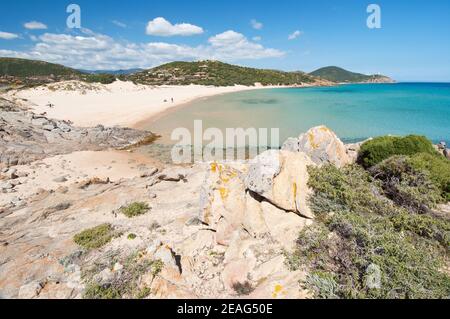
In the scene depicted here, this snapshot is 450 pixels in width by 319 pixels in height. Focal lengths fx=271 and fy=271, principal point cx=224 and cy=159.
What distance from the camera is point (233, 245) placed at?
672 centimetres

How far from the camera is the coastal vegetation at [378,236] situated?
4.74 m

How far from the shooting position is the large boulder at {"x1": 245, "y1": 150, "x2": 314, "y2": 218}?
674 centimetres

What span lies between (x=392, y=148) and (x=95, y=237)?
1067 centimetres

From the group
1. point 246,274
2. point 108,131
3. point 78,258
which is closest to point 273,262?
point 246,274

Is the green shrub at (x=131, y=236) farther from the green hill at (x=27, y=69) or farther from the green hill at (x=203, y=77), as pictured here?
the green hill at (x=27, y=69)

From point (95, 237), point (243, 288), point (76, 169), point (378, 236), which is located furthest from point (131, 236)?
point (76, 169)

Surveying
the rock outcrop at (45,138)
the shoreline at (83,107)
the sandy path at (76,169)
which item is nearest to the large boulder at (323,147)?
the sandy path at (76,169)

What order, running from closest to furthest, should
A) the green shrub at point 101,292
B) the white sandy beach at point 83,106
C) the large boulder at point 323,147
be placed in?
the green shrub at point 101,292
the large boulder at point 323,147
the white sandy beach at point 83,106

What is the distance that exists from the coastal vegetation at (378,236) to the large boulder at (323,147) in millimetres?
2252

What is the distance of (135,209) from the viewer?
9.55m

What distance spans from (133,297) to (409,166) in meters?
A: 8.08

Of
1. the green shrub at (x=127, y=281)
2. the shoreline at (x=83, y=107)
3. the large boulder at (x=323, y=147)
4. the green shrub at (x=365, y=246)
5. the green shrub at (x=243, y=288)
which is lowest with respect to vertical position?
the green shrub at (x=243, y=288)

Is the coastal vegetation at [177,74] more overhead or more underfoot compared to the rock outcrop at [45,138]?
more overhead

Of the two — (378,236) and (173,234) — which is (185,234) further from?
(378,236)
